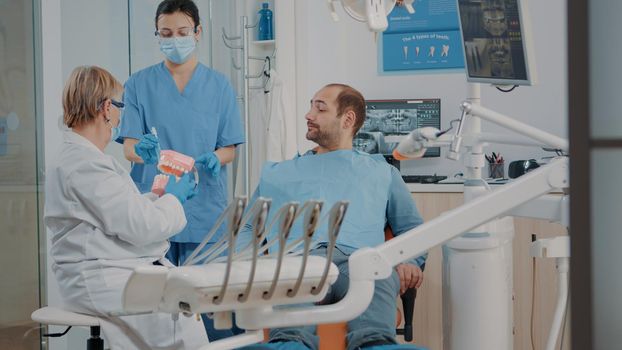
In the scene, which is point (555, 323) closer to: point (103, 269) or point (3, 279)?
point (103, 269)

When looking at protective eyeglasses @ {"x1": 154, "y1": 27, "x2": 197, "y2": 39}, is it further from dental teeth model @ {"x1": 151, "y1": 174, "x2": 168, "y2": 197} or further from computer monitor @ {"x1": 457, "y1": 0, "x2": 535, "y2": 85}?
computer monitor @ {"x1": 457, "y1": 0, "x2": 535, "y2": 85}

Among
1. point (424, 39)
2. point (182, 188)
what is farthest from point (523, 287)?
point (424, 39)

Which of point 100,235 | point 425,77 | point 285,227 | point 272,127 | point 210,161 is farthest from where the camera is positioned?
point 425,77

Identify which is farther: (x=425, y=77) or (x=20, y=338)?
(x=425, y=77)

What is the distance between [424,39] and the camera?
474cm

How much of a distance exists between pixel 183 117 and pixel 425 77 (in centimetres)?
160

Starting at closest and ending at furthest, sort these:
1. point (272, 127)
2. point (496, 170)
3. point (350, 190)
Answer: point (350, 190) < point (496, 170) < point (272, 127)

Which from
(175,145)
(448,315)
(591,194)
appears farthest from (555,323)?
(591,194)

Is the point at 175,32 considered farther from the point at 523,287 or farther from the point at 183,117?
the point at 523,287

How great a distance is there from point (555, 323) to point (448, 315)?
392 mm

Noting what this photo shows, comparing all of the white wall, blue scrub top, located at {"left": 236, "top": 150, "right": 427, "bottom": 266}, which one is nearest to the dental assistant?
blue scrub top, located at {"left": 236, "top": 150, "right": 427, "bottom": 266}

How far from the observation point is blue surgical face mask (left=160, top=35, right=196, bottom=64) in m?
3.61

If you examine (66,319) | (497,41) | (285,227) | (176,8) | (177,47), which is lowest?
(66,319)

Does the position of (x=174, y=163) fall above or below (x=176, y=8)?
below
